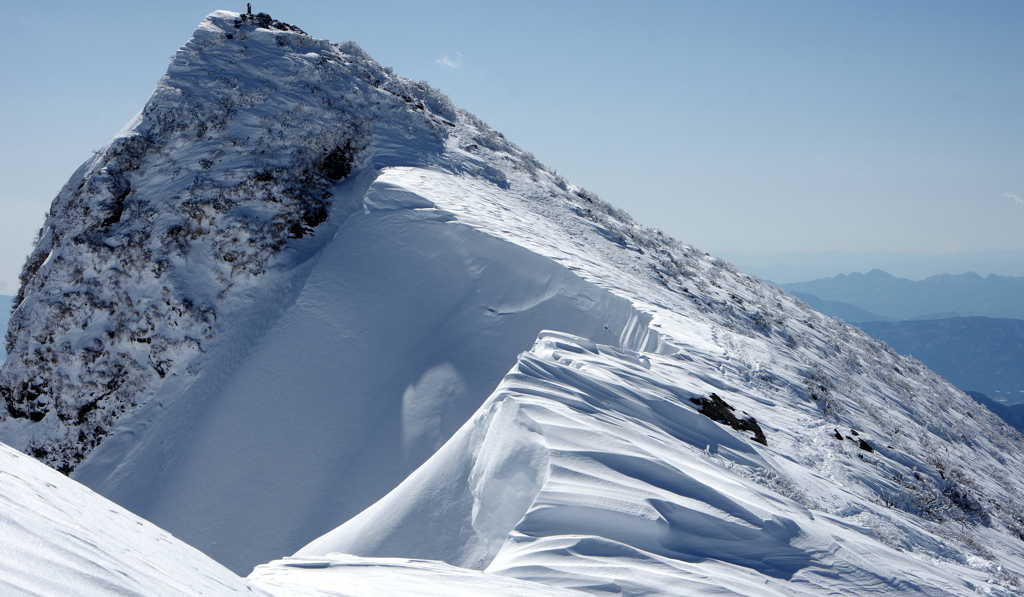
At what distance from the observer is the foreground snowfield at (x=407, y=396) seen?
4031 mm

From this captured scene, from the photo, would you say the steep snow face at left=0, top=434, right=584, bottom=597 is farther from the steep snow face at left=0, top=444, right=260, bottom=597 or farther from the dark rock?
the dark rock

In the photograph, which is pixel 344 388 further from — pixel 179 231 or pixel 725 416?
pixel 725 416

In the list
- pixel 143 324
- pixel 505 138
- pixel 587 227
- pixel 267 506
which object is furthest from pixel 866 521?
pixel 505 138

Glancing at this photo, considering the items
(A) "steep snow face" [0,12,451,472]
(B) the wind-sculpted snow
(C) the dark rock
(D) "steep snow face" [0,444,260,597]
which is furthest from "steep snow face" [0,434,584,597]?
(A) "steep snow face" [0,12,451,472]

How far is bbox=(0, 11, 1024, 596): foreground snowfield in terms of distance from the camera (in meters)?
4.03

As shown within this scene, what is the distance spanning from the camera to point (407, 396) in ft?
29.1

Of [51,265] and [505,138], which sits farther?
[505,138]

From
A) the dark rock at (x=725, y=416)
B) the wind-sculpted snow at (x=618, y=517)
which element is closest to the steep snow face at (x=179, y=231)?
the wind-sculpted snow at (x=618, y=517)

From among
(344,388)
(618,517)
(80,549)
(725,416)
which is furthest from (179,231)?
(725,416)

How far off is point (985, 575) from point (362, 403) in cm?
815

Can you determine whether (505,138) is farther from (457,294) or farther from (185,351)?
(185,351)

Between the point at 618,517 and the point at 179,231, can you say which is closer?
the point at 618,517

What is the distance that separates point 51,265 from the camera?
1041 cm

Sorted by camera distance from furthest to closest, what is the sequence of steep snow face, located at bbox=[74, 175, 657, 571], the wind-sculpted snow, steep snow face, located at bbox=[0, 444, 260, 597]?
steep snow face, located at bbox=[74, 175, 657, 571] < the wind-sculpted snow < steep snow face, located at bbox=[0, 444, 260, 597]
